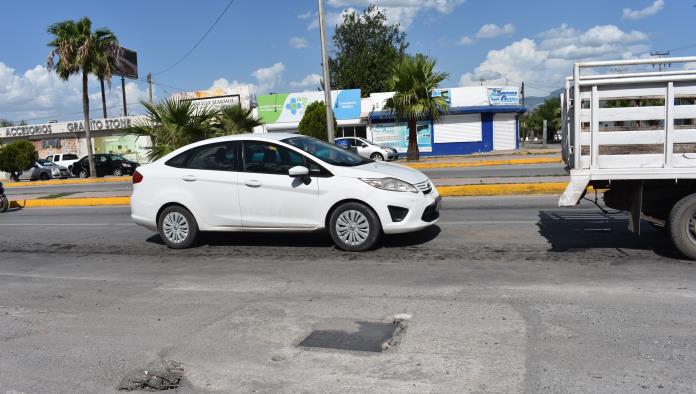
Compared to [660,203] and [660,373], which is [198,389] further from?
[660,203]

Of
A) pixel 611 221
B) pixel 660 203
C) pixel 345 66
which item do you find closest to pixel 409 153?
pixel 611 221

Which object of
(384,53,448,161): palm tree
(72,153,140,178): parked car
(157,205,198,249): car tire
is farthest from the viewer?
(72,153,140,178): parked car

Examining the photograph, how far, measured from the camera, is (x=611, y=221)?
30.1 ft

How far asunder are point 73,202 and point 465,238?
13.6 m

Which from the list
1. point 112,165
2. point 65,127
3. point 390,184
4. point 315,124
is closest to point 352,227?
point 390,184

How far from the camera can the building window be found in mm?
47656

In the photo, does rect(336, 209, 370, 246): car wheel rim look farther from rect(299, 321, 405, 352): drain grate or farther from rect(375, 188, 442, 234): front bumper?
rect(299, 321, 405, 352): drain grate

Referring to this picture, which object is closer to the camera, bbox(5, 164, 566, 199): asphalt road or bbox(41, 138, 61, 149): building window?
bbox(5, 164, 566, 199): asphalt road

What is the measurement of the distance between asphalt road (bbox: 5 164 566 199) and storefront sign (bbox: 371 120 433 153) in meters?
14.8

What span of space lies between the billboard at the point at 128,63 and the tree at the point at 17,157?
22.1 m

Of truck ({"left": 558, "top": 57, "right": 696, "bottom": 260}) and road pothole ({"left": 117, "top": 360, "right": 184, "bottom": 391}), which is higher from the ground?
truck ({"left": 558, "top": 57, "right": 696, "bottom": 260})

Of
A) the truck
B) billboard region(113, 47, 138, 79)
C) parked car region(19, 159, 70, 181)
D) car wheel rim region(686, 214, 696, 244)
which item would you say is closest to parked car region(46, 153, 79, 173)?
parked car region(19, 159, 70, 181)

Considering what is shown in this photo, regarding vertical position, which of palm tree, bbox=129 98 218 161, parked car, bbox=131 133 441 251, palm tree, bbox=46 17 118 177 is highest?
palm tree, bbox=46 17 118 177

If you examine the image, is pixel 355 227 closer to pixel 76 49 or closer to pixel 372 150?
pixel 372 150
